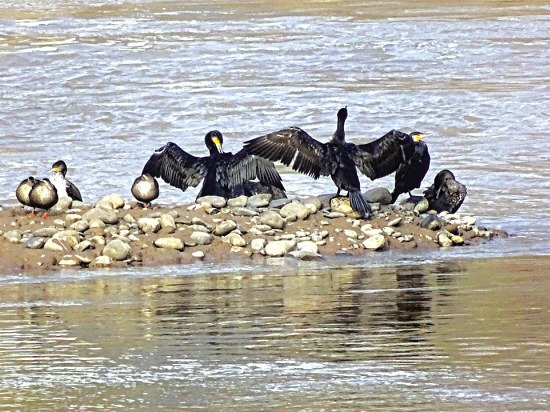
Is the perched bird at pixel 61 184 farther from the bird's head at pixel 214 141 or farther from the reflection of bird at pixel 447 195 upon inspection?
the reflection of bird at pixel 447 195

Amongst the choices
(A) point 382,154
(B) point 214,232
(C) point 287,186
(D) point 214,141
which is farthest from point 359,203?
(C) point 287,186

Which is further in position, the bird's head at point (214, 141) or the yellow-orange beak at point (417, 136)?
the bird's head at point (214, 141)

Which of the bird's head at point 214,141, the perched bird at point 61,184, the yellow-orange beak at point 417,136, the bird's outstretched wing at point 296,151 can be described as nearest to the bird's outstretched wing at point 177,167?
the bird's head at point 214,141

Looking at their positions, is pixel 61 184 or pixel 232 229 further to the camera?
pixel 61 184

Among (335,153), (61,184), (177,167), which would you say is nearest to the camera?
(335,153)

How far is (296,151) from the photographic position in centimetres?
Answer: 1314

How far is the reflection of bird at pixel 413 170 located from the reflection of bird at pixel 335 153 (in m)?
0.19

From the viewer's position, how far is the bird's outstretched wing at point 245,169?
45.0ft

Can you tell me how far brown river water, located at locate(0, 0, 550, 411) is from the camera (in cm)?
671

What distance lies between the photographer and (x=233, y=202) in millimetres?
12766

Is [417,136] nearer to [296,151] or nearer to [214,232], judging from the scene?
[296,151]

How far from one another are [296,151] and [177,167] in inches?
61.4

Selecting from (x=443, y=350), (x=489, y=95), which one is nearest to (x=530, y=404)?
(x=443, y=350)

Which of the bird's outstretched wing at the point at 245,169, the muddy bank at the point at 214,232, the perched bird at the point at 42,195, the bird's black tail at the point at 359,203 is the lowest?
the muddy bank at the point at 214,232
